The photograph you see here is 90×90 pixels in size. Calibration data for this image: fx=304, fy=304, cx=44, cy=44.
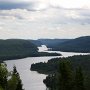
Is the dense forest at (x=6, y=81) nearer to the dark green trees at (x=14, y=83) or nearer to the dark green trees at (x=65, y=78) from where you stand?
the dark green trees at (x=14, y=83)

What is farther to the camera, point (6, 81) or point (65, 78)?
point (6, 81)

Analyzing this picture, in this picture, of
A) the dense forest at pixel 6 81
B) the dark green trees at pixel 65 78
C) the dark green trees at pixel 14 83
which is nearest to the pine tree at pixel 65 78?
the dark green trees at pixel 65 78

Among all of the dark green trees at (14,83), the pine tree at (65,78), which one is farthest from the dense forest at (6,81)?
the pine tree at (65,78)

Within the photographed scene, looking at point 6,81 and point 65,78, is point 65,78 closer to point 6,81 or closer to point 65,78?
point 65,78

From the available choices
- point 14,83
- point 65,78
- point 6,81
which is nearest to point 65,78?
point 65,78

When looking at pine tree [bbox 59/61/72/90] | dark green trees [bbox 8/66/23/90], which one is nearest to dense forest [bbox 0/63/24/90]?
dark green trees [bbox 8/66/23/90]

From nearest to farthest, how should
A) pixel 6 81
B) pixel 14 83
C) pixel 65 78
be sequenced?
1. pixel 65 78
2. pixel 6 81
3. pixel 14 83

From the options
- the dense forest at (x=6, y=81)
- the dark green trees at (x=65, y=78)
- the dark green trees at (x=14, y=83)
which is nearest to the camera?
the dense forest at (x=6, y=81)

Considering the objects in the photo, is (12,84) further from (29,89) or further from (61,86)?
(29,89)

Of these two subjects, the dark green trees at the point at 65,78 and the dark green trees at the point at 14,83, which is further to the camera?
the dark green trees at the point at 14,83

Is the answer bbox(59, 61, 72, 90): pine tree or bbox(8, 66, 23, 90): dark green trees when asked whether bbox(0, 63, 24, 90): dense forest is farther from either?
bbox(59, 61, 72, 90): pine tree

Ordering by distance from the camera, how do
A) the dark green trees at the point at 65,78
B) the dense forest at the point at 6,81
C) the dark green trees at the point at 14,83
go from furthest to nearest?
1. the dark green trees at the point at 14,83
2. the dark green trees at the point at 65,78
3. the dense forest at the point at 6,81
